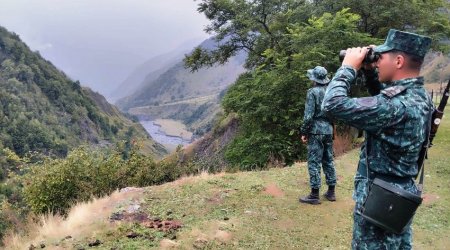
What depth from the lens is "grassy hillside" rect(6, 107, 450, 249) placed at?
22.8ft

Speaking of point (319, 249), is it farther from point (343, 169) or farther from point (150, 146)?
point (150, 146)

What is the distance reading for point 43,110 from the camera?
6004 inches

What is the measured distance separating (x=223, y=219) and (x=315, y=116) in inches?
101

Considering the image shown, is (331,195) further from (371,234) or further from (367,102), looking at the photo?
(367,102)

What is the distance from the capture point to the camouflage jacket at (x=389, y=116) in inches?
133

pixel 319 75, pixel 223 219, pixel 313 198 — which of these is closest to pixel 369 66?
pixel 319 75

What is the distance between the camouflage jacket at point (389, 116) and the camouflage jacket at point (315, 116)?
4.31m

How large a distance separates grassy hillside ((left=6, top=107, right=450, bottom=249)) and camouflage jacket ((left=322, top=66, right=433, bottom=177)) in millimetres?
3678

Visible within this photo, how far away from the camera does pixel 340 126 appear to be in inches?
670

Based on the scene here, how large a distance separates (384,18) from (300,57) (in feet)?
20.5

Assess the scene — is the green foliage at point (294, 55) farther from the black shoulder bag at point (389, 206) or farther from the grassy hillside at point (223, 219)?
the black shoulder bag at point (389, 206)

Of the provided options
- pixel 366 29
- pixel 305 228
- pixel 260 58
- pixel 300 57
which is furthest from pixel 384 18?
pixel 305 228

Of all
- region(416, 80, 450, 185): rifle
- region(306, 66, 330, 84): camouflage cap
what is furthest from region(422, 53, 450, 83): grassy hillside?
region(416, 80, 450, 185): rifle

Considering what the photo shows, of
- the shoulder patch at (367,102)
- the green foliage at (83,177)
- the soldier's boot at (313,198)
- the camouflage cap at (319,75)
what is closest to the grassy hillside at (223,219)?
the soldier's boot at (313,198)
